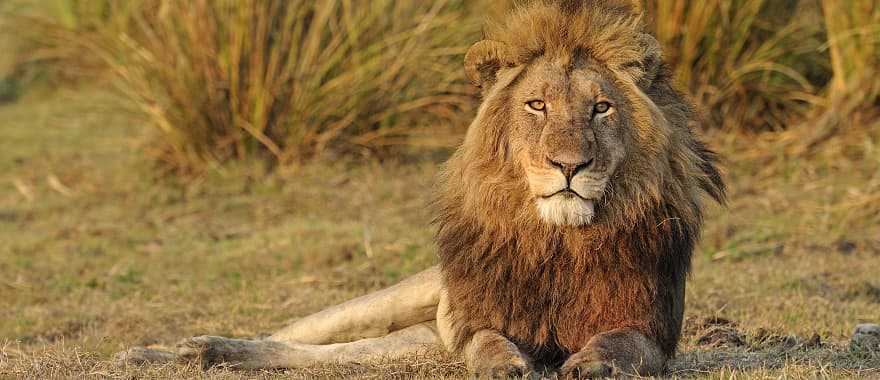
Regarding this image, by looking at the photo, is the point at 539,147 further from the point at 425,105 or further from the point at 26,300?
the point at 425,105

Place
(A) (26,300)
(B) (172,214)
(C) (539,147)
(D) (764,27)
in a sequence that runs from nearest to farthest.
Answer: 1. (C) (539,147)
2. (A) (26,300)
3. (B) (172,214)
4. (D) (764,27)

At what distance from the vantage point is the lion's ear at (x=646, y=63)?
4.38 meters

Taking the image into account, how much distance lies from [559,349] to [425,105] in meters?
6.86

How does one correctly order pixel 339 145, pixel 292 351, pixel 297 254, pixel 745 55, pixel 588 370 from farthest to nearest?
1. pixel 339 145
2. pixel 745 55
3. pixel 297 254
4. pixel 292 351
5. pixel 588 370

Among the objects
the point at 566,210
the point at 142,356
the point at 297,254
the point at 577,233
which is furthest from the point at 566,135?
the point at 297,254

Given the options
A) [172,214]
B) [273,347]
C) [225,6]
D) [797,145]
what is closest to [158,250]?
[172,214]

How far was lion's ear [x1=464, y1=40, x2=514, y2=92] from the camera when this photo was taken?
448cm

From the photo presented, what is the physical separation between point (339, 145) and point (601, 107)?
266 inches

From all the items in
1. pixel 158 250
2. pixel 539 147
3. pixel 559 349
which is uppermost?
pixel 539 147

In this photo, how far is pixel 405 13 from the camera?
423 inches

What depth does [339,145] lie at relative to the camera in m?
10.8

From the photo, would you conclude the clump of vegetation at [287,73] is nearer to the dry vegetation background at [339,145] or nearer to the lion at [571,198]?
the dry vegetation background at [339,145]

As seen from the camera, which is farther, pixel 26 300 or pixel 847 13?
pixel 847 13

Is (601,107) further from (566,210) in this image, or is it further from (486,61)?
(486,61)
